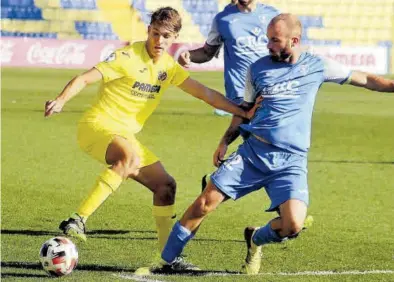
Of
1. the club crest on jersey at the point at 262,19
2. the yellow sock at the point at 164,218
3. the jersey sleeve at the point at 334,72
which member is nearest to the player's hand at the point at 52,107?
the yellow sock at the point at 164,218

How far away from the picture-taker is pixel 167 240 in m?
8.25

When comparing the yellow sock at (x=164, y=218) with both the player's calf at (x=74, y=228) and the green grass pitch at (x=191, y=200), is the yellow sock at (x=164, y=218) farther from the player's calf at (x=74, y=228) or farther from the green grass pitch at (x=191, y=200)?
the player's calf at (x=74, y=228)

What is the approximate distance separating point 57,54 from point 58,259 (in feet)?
105

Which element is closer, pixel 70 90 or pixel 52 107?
pixel 52 107

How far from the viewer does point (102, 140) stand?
878 centimetres

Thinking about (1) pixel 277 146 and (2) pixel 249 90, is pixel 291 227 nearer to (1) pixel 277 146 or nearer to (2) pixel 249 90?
(1) pixel 277 146

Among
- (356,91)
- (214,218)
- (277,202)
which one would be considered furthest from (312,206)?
(356,91)

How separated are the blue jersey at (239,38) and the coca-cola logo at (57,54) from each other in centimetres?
2759

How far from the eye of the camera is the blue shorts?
7.91m

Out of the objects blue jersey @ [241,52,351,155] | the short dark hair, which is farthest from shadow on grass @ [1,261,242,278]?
the short dark hair

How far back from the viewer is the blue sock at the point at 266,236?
8.13m

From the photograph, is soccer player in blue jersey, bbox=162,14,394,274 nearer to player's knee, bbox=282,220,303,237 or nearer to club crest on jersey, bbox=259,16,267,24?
player's knee, bbox=282,220,303,237

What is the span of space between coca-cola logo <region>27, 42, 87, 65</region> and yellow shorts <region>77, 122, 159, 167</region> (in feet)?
98.8

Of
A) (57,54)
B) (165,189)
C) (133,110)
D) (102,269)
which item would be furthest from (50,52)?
(102,269)
